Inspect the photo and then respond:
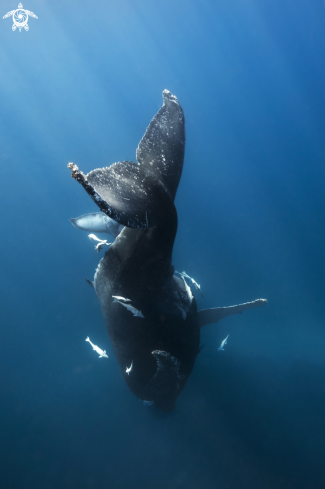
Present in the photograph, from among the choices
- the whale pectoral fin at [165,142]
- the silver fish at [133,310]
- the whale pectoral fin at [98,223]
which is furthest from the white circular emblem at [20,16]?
the silver fish at [133,310]

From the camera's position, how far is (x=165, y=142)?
3.19 meters

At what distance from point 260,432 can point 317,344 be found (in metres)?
5.45

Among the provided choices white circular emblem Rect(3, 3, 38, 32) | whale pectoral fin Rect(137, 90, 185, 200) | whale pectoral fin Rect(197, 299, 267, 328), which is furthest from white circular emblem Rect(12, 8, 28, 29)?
whale pectoral fin Rect(197, 299, 267, 328)

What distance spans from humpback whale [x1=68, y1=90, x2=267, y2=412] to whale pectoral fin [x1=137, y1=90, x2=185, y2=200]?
0.03ft

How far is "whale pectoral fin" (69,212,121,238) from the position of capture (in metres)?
4.54

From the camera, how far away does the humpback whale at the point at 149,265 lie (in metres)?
2.61

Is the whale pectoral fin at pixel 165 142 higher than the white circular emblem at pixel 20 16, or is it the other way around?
the white circular emblem at pixel 20 16

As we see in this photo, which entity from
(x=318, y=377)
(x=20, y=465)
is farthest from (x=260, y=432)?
(x=20, y=465)

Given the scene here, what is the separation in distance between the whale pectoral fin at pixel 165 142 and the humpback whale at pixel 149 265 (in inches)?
0.4

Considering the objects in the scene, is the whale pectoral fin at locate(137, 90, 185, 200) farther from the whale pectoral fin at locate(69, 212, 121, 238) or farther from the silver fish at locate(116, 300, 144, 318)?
the silver fish at locate(116, 300, 144, 318)

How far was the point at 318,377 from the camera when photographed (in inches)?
384

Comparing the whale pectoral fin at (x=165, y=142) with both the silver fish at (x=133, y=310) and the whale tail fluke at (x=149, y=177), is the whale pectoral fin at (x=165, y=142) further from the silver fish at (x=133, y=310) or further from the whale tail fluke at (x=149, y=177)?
the silver fish at (x=133, y=310)

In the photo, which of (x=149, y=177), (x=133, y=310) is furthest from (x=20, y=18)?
(x=133, y=310)

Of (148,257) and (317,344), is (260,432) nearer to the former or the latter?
(317,344)
